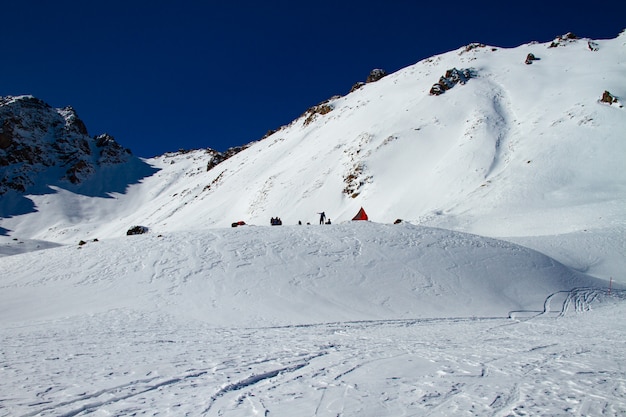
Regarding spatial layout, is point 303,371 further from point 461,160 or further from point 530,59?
point 530,59

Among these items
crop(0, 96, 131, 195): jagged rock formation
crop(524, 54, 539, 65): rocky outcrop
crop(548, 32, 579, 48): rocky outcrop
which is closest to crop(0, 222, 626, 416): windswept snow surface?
crop(524, 54, 539, 65): rocky outcrop

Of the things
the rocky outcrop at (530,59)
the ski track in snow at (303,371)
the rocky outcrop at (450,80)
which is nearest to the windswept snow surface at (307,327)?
the ski track in snow at (303,371)

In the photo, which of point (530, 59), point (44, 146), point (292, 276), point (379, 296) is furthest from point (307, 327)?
point (44, 146)

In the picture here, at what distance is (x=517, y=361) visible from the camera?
7312 millimetres

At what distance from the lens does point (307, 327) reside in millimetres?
11250

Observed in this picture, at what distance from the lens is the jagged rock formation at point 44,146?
106m

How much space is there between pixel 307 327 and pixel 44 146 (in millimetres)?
128279

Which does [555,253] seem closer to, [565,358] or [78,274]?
[565,358]

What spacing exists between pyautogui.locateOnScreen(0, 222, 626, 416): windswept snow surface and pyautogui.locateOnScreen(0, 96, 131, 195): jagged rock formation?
337 ft

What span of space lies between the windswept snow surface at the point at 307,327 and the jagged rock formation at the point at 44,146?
4041 inches

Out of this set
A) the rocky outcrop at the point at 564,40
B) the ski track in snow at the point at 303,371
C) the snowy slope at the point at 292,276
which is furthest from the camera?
the rocky outcrop at the point at 564,40

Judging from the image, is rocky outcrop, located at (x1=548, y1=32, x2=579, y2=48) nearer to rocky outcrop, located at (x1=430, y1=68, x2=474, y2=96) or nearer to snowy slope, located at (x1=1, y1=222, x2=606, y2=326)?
rocky outcrop, located at (x1=430, y1=68, x2=474, y2=96)

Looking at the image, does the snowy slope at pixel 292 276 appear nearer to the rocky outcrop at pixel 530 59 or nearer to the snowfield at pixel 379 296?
the snowfield at pixel 379 296

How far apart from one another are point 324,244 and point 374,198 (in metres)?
23.4
